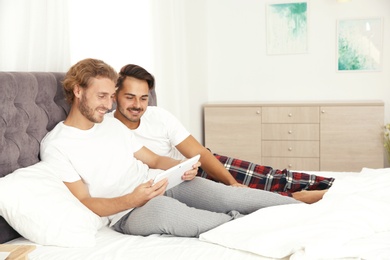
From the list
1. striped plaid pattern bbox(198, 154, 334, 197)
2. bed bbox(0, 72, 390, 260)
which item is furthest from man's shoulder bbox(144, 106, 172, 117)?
bed bbox(0, 72, 390, 260)

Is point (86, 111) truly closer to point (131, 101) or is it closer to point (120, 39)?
point (131, 101)

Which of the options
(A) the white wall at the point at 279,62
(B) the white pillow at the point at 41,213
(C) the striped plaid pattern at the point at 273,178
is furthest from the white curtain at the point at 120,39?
(C) the striped plaid pattern at the point at 273,178

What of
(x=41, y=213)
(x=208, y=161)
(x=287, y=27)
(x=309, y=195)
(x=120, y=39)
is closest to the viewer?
(x=41, y=213)

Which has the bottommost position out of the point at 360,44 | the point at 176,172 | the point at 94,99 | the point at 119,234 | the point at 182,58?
the point at 119,234

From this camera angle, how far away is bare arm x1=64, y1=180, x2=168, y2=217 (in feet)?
7.41

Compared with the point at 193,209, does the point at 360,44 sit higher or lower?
higher

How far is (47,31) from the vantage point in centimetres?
278

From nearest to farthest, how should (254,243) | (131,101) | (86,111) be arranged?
(254,243) < (86,111) < (131,101)

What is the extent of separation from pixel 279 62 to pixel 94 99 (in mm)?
3407

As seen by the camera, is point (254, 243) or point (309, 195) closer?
point (254, 243)

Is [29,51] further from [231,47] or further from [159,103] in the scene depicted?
[231,47]

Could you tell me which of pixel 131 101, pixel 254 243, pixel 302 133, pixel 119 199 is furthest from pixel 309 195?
pixel 302 133

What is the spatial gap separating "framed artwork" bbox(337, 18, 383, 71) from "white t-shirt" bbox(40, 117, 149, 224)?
339cm

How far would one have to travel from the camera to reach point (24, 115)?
2.31 metres
